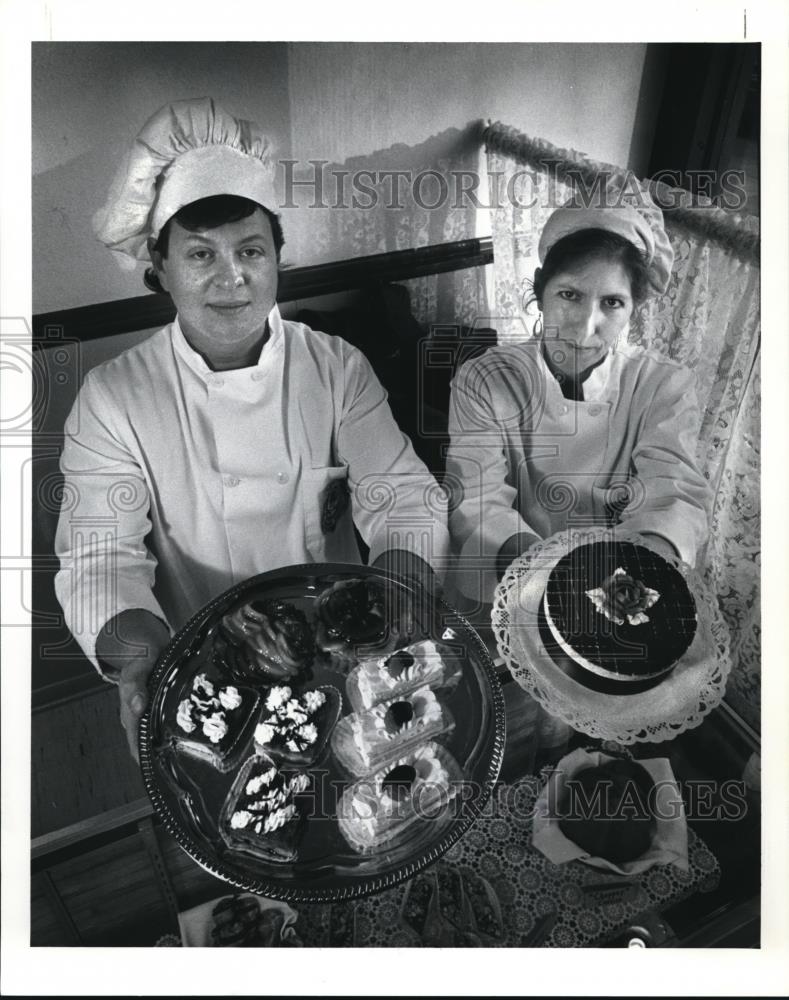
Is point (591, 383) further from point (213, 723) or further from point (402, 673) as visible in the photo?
point (213, 723)

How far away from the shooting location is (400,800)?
1.57 m

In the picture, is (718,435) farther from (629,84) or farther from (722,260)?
(629,84)

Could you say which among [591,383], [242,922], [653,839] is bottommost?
[242,922]

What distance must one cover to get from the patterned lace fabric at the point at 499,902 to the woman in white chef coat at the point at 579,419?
39 cm

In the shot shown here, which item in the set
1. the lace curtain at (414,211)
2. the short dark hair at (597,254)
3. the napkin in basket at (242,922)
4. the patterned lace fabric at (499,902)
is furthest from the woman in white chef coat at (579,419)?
the napkin in basket at (242,922)

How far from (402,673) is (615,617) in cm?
35

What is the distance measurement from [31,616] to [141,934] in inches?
21.2

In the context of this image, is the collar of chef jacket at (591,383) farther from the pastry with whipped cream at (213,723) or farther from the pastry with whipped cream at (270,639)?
the pastry with whipped cream at (213,723)

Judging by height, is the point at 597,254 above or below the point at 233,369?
above

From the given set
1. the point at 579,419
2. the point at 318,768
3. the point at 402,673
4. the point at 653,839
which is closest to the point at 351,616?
the point at 402,673

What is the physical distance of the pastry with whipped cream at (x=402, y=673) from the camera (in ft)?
5.17

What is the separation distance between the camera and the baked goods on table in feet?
5.22

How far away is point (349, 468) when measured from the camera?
1601 millimetres
